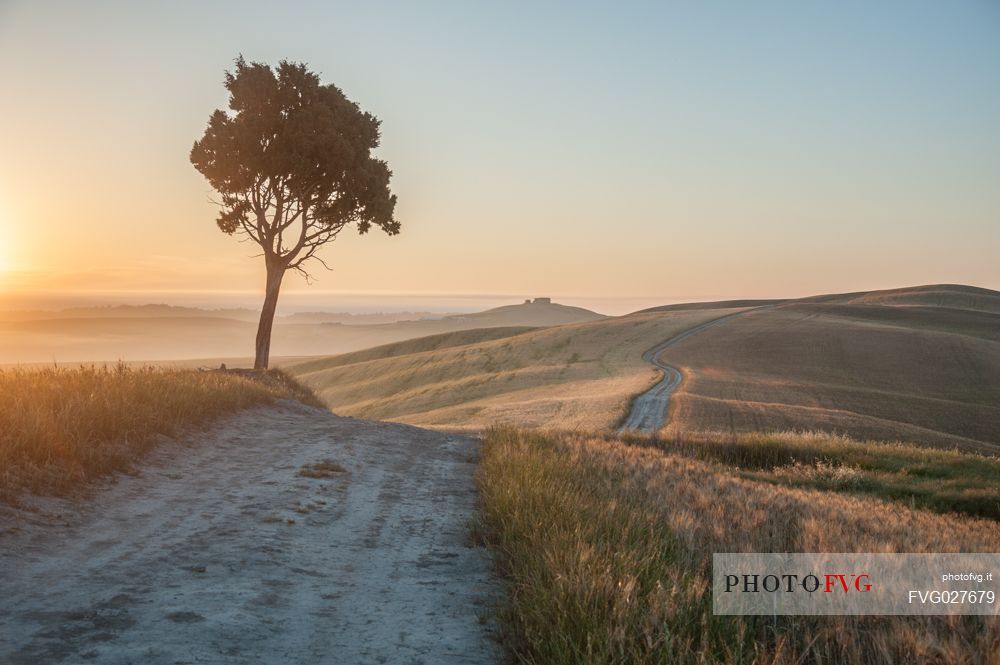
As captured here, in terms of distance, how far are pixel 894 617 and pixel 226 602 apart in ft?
17.8

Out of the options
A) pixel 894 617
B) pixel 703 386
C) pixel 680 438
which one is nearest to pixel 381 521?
pixel 894 617

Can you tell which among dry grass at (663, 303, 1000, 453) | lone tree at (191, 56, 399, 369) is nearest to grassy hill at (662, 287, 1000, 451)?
dry grass at (663, 303, 1000, 453)

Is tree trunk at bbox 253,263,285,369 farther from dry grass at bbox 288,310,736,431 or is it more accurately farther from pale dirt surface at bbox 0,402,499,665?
pale dirt surface at bbox 0,402,499,665

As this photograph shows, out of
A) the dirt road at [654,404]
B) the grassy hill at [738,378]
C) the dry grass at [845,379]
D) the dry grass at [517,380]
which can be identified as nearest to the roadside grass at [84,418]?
the dry grass at [517,380]

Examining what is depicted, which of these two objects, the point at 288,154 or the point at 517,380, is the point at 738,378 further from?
the point at 288,154

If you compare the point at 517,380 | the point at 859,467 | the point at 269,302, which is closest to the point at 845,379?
the point at 517,380

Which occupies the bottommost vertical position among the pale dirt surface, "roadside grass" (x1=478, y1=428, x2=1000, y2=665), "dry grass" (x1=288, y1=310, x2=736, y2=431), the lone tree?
"dry grass" (x1=288, y1=310, x2=736, y2=431)

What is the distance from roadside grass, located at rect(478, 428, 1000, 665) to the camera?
4.30 metres

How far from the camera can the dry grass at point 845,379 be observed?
36.8m

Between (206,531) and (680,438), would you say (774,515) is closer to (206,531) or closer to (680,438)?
(206,531)

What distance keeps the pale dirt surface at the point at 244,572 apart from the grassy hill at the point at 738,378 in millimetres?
22561

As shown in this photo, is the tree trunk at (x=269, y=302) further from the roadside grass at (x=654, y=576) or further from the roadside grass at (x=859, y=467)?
the roadside grass at (x=654, y=576)

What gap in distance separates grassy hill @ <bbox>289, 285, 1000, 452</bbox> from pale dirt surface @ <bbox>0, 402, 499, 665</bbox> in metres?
22.6

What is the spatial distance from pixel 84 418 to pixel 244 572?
5.74m
